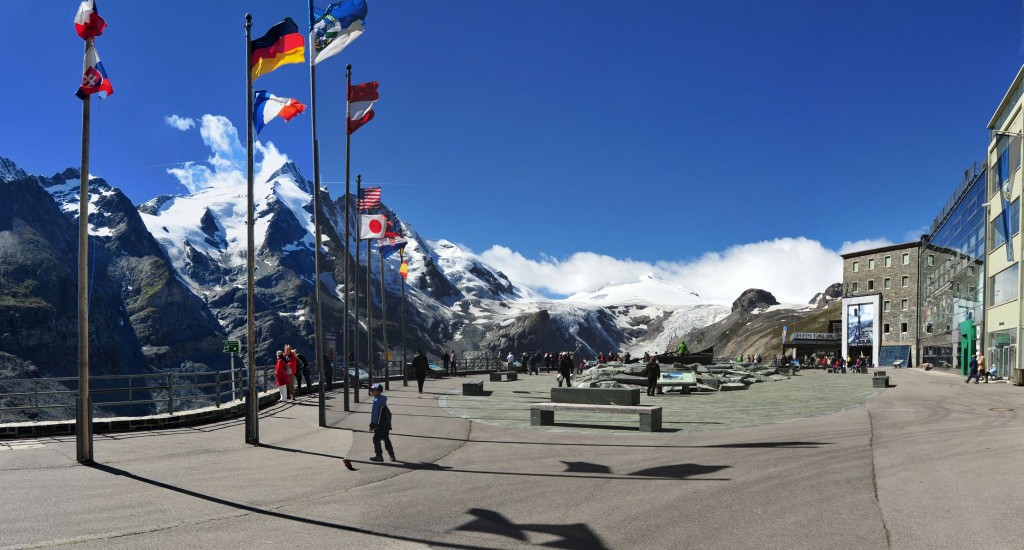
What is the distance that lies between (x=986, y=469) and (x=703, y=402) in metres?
14.4

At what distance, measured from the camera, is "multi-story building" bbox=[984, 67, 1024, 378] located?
3869cm

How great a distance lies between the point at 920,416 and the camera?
19.0 m

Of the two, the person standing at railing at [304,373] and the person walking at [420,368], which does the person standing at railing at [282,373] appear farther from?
the person walking at [420,368]

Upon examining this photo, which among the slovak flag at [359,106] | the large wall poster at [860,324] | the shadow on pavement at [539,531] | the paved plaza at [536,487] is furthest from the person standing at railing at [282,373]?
the large wall poster at [860,324]

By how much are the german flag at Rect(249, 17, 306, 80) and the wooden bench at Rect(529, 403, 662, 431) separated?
32.2 ft

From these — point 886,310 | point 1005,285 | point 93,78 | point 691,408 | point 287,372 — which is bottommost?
point 691,408

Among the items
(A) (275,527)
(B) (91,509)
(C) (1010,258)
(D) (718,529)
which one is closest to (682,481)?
(D) (718,529)

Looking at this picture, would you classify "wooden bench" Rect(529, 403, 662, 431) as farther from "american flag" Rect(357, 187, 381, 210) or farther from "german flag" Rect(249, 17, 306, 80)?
"american flag" Rect(357, 187, 381, 210)

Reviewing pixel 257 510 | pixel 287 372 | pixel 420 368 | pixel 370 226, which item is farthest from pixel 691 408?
pixel 257 510

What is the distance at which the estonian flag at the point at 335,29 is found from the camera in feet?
61.7

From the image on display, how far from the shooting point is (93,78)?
13.1 m

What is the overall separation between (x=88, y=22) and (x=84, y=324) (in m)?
5.32

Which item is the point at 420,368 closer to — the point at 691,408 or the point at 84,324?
the point at 691,408

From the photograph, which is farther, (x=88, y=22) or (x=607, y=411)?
(x=607, y=411)
